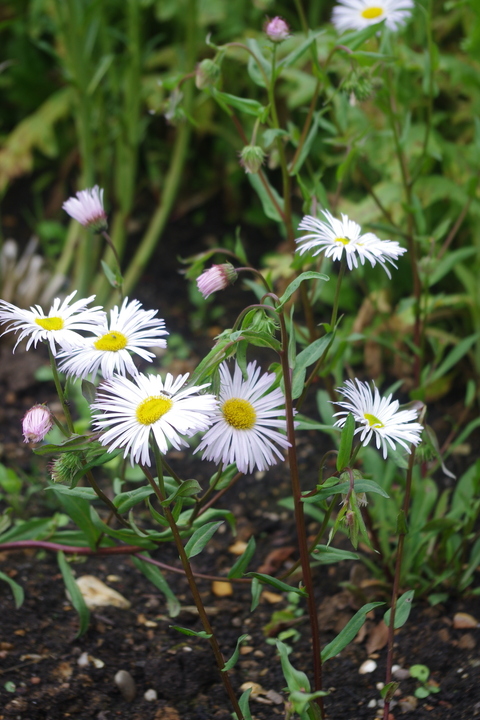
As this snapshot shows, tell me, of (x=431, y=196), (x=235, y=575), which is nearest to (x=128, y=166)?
(x=431, y=196)

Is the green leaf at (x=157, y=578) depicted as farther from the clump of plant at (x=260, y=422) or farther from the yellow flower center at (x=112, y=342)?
the yellow flower center at (x=112, y=342)

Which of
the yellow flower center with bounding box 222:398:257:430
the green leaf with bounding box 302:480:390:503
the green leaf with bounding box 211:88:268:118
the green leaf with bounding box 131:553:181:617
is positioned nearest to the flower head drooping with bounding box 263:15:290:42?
the green leaf with bounding box 211:88:268:118

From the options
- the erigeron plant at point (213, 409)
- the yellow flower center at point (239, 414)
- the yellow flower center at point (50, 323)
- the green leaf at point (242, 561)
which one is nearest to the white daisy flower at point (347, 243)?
the erigeron plant at point (213, 409)

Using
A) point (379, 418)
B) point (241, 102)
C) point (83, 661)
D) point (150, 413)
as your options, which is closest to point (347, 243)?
point (379, 418)

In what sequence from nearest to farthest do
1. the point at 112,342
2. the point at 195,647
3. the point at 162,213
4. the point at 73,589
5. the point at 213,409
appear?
1. the point at 213,409
2. the point at 112,342
3. the point at 73,589
4. the point at 195,647
5. the point at 162,213

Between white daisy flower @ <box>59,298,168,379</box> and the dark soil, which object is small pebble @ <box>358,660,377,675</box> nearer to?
the dark soil

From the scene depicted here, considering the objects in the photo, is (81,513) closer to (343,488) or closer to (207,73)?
(343,488)
